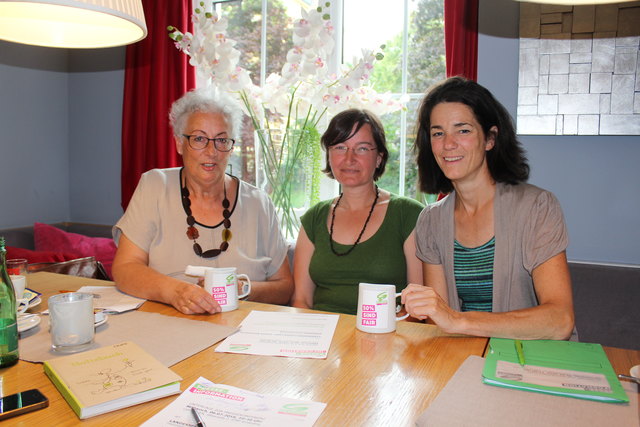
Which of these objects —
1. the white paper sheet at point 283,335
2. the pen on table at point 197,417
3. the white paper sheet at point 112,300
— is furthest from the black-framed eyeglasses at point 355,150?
the pen on table at point 197,417

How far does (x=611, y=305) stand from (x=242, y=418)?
1.76 meters

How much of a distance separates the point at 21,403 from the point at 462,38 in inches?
91.2

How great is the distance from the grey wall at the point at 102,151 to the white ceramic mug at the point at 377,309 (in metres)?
1.44

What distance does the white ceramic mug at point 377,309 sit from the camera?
1.30 meters

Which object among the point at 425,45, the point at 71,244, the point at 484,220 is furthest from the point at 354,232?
the point at 71,244

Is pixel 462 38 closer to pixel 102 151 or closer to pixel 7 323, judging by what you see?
pixel 7 323

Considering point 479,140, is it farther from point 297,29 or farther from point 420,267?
point 297,29

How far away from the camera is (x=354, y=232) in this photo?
205 centimetres

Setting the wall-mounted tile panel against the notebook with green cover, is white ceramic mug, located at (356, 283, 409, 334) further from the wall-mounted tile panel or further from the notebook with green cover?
the wall-mounted tile panel

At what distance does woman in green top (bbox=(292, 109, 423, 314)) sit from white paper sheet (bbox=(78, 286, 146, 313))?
685mm

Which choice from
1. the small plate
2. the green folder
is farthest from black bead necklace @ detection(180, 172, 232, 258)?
the green folder

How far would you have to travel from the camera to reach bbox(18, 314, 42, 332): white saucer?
50.4 inches

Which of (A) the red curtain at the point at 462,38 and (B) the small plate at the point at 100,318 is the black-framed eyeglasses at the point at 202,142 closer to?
(B) the small plate at the point at 100,318

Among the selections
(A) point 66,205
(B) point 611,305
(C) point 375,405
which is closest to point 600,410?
(C) point 375,405
